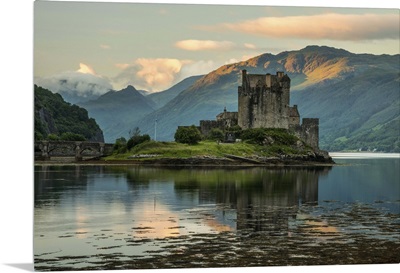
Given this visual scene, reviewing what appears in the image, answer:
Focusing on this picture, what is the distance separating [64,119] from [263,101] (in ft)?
80.9

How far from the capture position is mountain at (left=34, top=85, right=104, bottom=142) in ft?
270

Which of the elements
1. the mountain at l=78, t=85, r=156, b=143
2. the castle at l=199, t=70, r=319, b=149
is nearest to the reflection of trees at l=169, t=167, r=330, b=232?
the mountain at l=78, t=85, r=156, b=143

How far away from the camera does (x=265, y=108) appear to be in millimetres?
75500

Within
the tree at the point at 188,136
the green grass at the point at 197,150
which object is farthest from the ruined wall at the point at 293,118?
the tree at the point at 188,136

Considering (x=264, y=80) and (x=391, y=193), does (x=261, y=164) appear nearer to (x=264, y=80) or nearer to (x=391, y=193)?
(x=264, y=80)

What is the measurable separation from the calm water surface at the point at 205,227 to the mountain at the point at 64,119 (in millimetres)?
Answer: 48175

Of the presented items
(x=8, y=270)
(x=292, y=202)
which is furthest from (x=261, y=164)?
(x=8, y=270)

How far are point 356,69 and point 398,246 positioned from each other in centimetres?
18261

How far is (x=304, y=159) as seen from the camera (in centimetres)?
7219

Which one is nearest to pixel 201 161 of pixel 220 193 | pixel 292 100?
pixel 220 193

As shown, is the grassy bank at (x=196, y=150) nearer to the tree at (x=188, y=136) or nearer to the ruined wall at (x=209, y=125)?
the tree at (x=188, y=136)

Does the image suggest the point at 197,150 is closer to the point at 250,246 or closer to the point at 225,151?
the point at 225,151

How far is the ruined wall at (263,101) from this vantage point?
7500cm

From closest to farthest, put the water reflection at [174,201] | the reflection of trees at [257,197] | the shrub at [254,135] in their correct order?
the water reflection at [174,201] → the reflection of trees at [257,197] → the shrub at [254,135]
